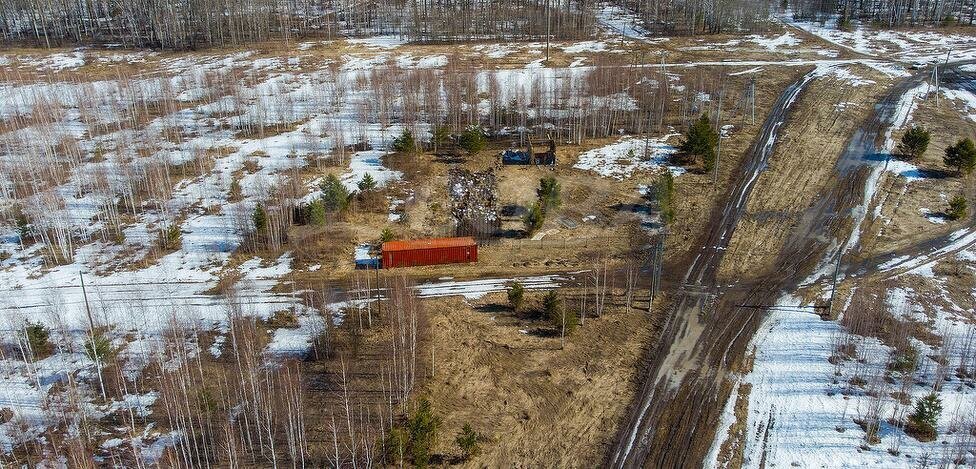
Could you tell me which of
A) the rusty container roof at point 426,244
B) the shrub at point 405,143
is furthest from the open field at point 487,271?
the rusty container roof at point 426,244

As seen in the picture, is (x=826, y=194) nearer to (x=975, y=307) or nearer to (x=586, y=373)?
(x=975, y=307)

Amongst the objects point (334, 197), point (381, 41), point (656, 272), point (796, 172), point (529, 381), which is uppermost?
point (381, 41)

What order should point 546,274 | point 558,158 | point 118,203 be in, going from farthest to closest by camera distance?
point 558,158, point 118,203, point 546,274

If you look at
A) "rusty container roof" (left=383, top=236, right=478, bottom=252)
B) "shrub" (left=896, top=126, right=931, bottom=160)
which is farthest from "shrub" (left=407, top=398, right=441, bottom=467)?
"shrub" (left=896, top=126, right=931, bottom=160)

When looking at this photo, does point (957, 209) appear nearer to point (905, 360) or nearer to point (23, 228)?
point (905, 360)

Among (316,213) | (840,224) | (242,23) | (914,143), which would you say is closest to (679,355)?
(840,224)

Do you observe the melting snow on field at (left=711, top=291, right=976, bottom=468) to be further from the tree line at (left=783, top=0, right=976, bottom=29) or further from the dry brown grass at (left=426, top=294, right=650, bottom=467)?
the tree line at (left=783, top=0, right=976, bottom=29)

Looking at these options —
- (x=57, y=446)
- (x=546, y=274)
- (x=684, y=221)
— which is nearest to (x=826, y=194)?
(x=684, y=221)

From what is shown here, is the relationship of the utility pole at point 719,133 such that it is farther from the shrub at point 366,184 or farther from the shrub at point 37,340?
the shrub at point 37,340
